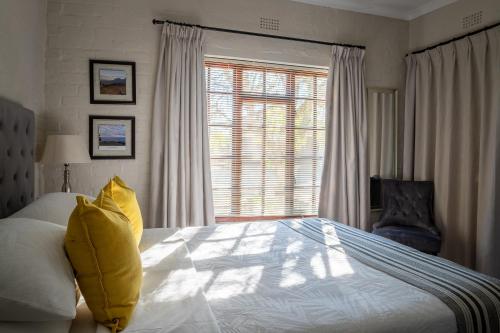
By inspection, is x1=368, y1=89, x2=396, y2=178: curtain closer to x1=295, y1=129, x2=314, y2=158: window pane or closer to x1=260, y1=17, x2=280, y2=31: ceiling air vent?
x1=295, y1=129, x2=314, y2=158: window pane

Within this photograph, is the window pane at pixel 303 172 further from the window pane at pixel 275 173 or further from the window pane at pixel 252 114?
the window pane at pixel 252 114

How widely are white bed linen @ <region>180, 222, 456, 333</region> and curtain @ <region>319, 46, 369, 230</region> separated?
165 centimetres

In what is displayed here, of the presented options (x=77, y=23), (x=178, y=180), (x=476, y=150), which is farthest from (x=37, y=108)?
(x=476, y=150)

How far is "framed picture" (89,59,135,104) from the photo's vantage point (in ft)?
9.61

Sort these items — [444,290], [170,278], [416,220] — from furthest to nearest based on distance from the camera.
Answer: [416,220], [170,278], [444,290]

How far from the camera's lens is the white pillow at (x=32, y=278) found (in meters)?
0.85

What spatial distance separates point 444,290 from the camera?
1351mm

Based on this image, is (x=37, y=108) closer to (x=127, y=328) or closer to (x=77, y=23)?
(x=77, y=23)

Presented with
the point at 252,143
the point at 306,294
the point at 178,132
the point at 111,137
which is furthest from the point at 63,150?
the point at 306,294

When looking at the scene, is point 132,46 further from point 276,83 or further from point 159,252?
point 159,252

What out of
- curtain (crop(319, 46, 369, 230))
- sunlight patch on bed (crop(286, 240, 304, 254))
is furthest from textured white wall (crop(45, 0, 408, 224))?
sunlight patch on bed (crop(286, 240, 304, 254))

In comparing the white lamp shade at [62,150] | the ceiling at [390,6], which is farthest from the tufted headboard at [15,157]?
the ceiling at [390,6]

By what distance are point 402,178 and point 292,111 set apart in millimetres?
1509

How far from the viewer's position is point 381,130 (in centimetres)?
384
